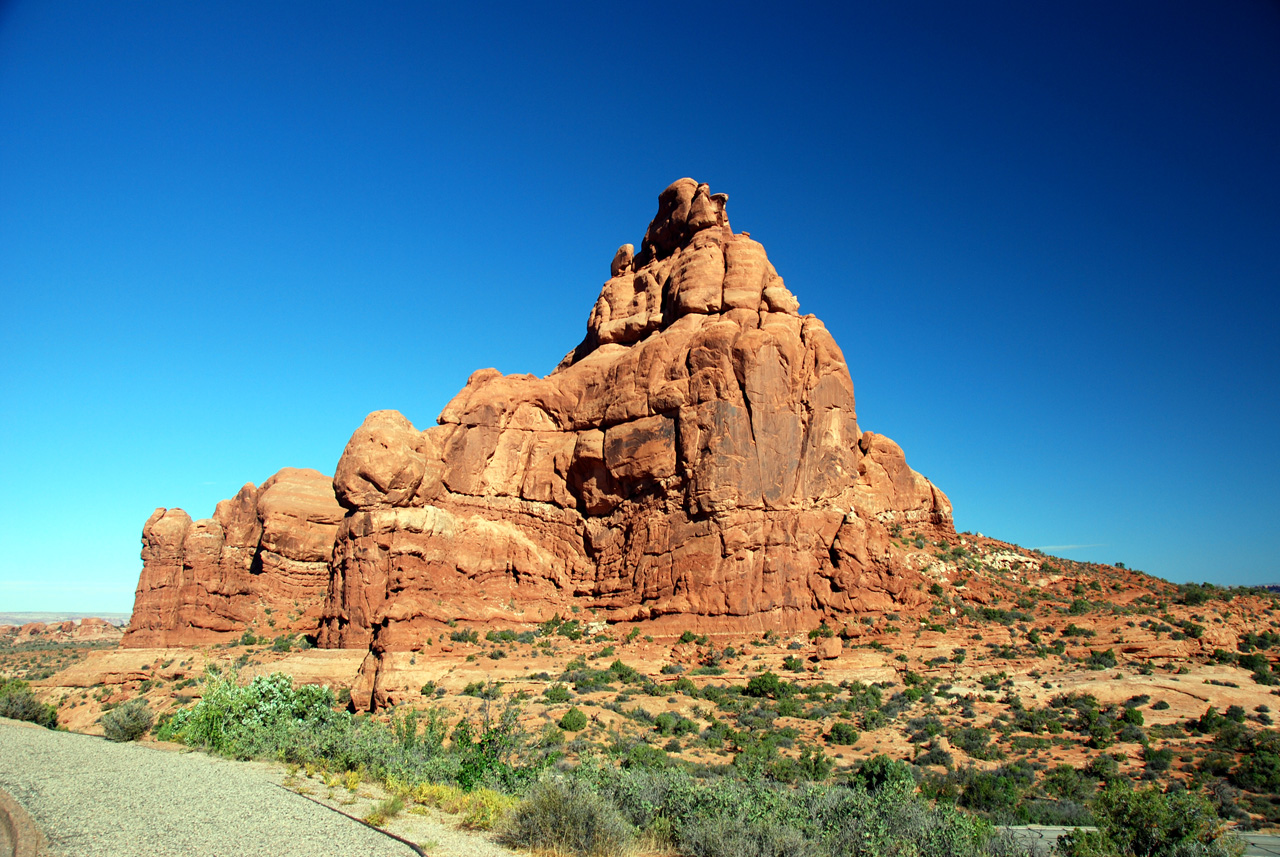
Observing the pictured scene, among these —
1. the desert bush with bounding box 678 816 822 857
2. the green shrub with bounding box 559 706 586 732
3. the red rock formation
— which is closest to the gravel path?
the desert bush with bounding box 678 816 822 857

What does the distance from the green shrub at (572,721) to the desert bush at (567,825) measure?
1494cm

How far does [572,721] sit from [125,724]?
13.3m

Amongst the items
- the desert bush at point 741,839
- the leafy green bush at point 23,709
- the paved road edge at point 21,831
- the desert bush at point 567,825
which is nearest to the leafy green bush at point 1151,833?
the desert bush at point 741,839

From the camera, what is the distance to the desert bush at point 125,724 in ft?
61.0

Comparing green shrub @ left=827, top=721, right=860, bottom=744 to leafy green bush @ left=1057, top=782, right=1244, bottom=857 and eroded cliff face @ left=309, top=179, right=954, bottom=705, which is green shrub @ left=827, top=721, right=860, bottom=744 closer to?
eroded cliff face @ left=309, top=179, right=954, bottom=705

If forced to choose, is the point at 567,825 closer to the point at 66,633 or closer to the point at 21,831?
the point at 21,831

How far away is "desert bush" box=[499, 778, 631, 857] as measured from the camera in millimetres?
9883

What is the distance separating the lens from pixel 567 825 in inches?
394

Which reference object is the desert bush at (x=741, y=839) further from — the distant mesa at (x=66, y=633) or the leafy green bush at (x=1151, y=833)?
the distant mesa at (x=66, y=633)

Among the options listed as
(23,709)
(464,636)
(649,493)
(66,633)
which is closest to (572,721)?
(464,636)

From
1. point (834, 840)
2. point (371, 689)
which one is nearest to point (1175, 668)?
point (834, 840)

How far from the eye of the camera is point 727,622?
114 ft

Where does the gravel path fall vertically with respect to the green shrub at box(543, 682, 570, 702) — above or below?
above

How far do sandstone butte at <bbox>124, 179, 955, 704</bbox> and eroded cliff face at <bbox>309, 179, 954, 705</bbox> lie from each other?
12 centimetres
